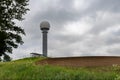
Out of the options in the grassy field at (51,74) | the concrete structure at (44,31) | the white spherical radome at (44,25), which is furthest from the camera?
the white spherical radome at (44,25)

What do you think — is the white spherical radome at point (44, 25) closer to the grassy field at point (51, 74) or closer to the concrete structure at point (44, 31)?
the concrete structure at point (44, 31)

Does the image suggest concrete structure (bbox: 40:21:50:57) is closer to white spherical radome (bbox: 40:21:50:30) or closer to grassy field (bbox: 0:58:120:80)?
white spherical radome (bbox: 40:21:50:30)

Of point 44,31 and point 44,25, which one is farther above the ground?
point 44,25

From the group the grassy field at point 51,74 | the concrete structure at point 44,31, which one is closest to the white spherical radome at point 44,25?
the concrete structure at point 44,31

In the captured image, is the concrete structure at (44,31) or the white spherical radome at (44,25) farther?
the white spherical radome at (44,25)

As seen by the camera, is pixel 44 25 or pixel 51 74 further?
pixel 44 25

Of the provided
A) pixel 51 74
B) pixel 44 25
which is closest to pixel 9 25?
pixel 44 25

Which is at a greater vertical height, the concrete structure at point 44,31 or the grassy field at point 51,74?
the concrete structure at point 44,31

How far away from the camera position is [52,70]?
58.6ft

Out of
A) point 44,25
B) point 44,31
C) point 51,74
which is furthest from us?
point 44,25

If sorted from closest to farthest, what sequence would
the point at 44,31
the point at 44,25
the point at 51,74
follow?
the point at 51,74 → the point at 44,31 → the point at 44,25

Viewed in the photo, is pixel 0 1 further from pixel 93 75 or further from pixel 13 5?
pixel 93 75

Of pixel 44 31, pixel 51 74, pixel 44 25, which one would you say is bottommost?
pixel 51 74

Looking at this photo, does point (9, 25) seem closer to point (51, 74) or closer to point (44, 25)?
point (44, 25)
